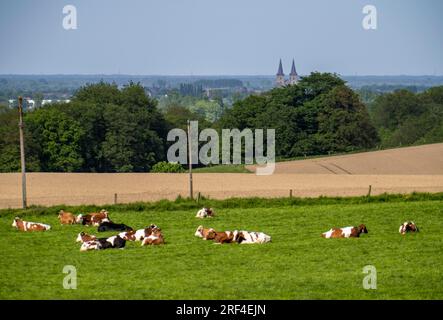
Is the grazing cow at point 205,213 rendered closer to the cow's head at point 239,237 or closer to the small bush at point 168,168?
the cow's head at point 239,237

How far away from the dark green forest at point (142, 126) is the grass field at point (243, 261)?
4569 cm

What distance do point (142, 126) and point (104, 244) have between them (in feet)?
197

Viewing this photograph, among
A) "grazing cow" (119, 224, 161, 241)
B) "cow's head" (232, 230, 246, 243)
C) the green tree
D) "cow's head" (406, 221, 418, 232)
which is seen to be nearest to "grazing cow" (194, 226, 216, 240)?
"cow's head" (232, 230, 246, 243)

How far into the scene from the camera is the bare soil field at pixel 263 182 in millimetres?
39844

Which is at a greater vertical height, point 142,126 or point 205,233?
point 205,233

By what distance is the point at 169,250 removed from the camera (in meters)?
24.3

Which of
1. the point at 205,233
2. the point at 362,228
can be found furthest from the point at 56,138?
the point at 362,228

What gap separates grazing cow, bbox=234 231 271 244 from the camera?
83.6ft

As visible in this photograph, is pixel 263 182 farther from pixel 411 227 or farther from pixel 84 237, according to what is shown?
pixel 84 237

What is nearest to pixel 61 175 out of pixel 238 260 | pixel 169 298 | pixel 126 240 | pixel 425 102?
pixel 126 240

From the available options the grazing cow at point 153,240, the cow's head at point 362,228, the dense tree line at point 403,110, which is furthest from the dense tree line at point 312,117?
the grazing cow at point 153,240

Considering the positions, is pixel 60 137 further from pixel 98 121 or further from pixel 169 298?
pixel 169 298

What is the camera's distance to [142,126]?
3327 inches
